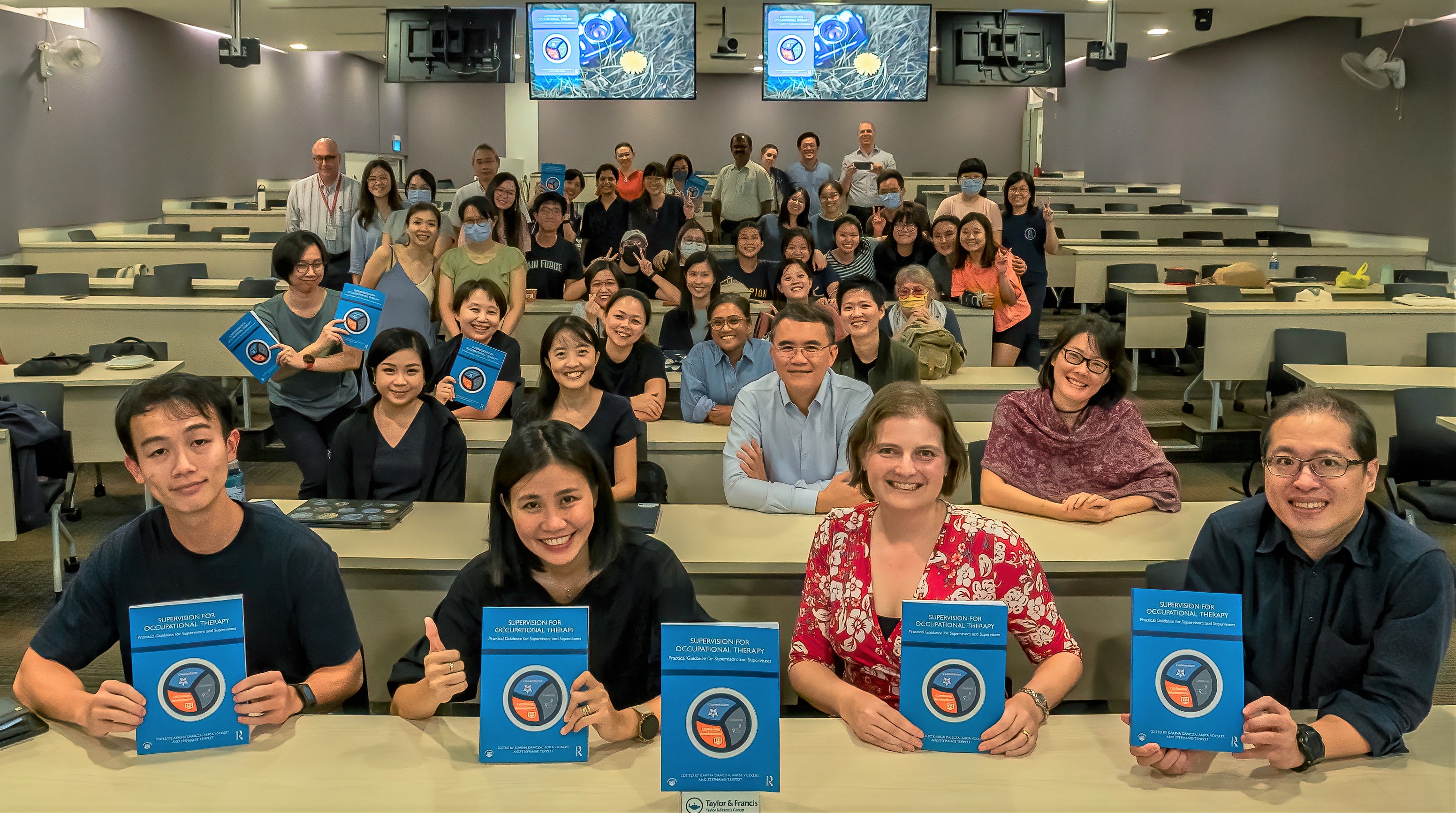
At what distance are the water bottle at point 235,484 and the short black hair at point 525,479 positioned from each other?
1.71 feet

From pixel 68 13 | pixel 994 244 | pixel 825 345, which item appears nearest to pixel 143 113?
pixel 68 13

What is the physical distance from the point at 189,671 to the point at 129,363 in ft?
12.3

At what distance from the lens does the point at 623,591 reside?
1.96 meters

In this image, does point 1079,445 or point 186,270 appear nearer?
point 1079,445

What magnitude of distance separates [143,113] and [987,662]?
12.2 metres

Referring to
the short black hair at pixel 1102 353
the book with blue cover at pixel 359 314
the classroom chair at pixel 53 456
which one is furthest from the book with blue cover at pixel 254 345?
the short black hair at pixel 1102 353

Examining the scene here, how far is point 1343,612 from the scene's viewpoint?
1792 mm

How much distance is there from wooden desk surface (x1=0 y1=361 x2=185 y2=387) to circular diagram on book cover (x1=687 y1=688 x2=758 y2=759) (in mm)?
3759

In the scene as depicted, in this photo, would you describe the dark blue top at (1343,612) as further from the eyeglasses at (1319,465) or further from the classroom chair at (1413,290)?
the classroom chair at (1413,290)

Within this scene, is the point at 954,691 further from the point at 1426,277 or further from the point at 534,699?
the point at 1426,277

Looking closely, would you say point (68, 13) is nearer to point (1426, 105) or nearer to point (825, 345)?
point (825, 345)

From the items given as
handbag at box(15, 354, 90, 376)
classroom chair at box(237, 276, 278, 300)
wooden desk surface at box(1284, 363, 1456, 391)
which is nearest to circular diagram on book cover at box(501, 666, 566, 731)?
handbag at box(15, 354, 90, 376)

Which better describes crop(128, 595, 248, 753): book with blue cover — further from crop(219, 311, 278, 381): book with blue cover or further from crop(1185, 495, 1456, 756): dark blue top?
crop(219, 311, 278, 381): book with blue cover

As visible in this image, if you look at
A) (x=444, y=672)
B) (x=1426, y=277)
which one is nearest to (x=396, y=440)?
(x=444, y=672)
